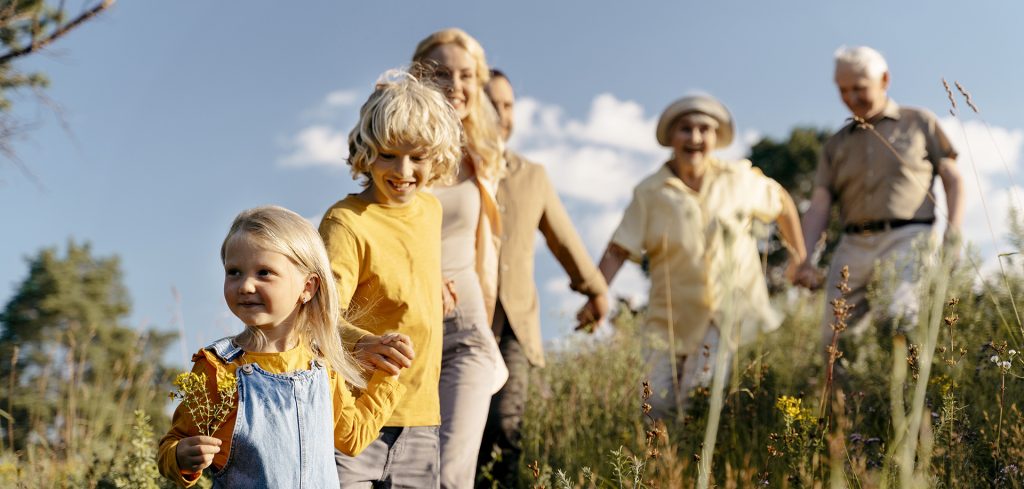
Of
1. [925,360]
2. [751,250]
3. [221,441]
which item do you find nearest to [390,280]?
[221,441]

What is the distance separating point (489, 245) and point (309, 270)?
152 centimetres

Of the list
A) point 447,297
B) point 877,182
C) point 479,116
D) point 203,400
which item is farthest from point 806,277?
point 203,400

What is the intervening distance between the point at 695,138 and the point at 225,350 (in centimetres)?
349

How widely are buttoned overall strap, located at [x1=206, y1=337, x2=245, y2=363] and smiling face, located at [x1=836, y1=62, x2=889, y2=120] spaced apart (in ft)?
14.1

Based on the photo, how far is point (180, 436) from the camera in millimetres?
2357

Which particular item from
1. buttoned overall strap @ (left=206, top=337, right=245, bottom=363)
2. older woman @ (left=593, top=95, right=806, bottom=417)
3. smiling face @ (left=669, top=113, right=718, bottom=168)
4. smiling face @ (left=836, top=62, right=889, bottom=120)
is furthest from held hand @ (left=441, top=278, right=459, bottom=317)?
smiling face @ (left=836, top=62, right=889, bottom=120)

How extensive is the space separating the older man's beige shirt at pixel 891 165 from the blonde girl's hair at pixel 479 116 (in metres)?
2.46

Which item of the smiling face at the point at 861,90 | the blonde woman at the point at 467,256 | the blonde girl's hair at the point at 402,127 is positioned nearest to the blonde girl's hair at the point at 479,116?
the blonde woman at the point at 467,256

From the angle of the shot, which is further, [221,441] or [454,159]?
[454,159]

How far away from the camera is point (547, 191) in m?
4.75

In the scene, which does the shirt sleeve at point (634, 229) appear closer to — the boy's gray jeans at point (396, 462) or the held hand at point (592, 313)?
the held hand at point (592, 313)

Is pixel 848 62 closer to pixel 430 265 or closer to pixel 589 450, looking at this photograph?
pixel 589 450

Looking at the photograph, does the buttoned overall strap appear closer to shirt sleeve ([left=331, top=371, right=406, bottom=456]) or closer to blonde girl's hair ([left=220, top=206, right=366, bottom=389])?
blonde girl's hair ([left=220, top=206, right=366, bottom=389])

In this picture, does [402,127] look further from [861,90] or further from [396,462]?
[861,90]
